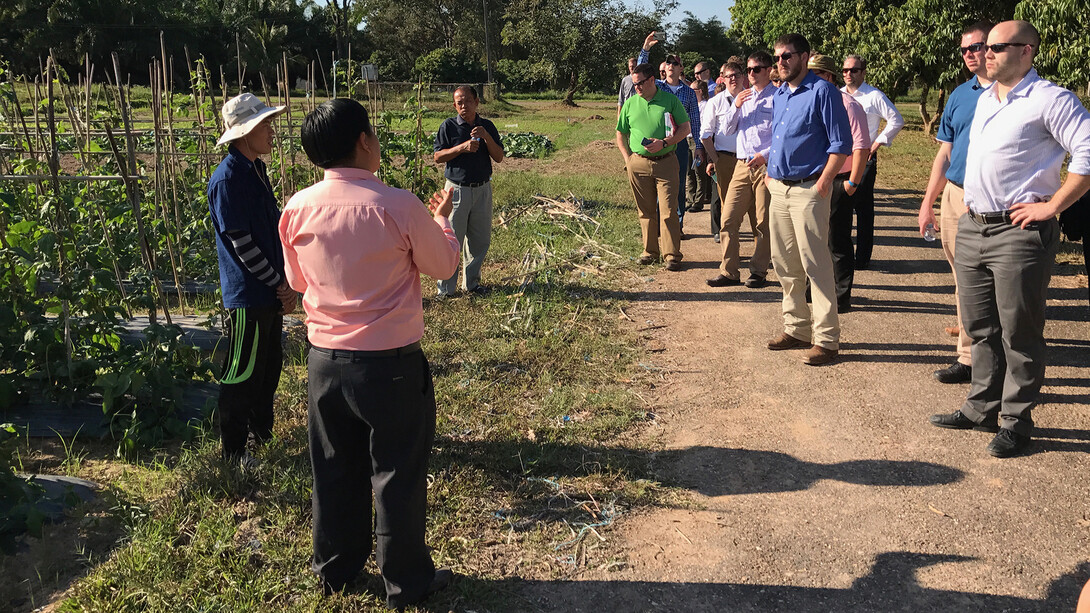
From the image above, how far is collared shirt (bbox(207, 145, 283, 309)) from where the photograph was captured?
154 inches

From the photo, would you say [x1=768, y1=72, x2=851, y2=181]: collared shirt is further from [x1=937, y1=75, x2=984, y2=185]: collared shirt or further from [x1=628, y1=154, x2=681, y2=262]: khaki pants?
[x1=628, y1=154, x2=681, y2=262]: khaki pants

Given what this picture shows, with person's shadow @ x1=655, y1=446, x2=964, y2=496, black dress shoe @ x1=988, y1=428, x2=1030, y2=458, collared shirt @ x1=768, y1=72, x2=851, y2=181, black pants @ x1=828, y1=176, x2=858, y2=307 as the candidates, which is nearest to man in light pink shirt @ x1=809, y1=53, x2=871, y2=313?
black pants @ x1=828, y1=176, x2=858, y2=307

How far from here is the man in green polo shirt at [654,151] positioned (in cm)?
795

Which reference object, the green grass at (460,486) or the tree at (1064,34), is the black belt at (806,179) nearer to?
the green grass at (460,486)

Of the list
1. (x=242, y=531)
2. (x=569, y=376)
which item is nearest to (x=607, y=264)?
(x=569, y=376)

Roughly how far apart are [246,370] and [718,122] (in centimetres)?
649

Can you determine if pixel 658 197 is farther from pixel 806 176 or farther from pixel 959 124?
pixel 959 124

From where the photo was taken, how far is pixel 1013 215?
4.19 metres

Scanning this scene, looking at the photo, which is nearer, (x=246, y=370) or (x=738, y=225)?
(x=246, y=370)

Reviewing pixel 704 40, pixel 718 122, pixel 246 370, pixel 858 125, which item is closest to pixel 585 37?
pixel 704 40

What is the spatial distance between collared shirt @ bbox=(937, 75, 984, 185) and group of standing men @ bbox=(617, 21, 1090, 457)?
12mm

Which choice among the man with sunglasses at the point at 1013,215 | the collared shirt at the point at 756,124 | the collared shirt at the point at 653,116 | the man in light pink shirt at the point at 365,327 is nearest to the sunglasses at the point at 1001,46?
the man with sunglasses at the point at 1013,215

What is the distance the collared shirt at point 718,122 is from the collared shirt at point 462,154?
291cm

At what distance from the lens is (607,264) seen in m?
8.74
